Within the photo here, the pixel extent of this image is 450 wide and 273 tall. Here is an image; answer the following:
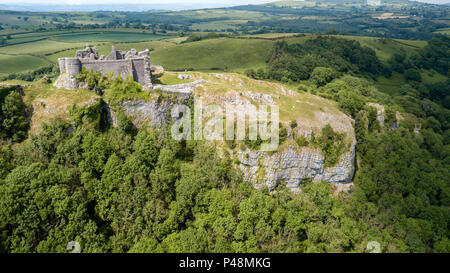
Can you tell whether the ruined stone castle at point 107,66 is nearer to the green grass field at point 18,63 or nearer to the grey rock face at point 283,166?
the grey rock face at point 283,166

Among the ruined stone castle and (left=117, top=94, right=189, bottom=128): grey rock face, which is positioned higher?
the ruined stone castle

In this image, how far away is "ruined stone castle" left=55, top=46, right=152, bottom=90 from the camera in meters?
47.5

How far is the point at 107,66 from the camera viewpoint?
164 ft

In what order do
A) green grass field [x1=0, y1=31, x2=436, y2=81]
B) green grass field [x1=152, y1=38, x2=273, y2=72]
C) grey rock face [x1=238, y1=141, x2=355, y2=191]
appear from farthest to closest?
green grass field [x1=0, y1=31, x2=436, y2=81], green grass field [x1=152, y1=38, x2=273, y2=72], grey rock face [x1=238, y1=141, x2=355, y2=191]

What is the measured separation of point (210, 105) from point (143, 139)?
1346 cm

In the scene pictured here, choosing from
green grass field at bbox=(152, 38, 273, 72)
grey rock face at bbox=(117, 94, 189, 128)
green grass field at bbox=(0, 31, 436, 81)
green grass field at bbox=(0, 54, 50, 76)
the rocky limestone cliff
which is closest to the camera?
the rocky limestone cliff

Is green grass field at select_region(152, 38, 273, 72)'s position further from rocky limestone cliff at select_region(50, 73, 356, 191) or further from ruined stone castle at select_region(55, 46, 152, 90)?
ruined stone castle at select_region(55, 46, 152, 90)

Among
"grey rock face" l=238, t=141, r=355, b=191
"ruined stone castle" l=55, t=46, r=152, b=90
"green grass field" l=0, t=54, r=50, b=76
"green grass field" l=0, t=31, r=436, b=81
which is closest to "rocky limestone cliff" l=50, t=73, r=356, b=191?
"grey rock face" l=238, t=141, r=355, b=191

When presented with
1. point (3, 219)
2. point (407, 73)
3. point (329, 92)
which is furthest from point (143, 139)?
point (407, 73)

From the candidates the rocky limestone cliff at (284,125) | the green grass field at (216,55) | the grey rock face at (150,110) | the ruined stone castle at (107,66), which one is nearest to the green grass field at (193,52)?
the green grass field at (216,55)

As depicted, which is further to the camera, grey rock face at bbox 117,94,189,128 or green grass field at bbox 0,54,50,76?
green grass field at bbox 0,54,50,76

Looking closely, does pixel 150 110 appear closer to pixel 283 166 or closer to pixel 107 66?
pixel 107 66

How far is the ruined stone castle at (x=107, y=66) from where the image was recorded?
47.5 metres

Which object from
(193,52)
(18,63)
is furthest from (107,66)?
(18,63)
